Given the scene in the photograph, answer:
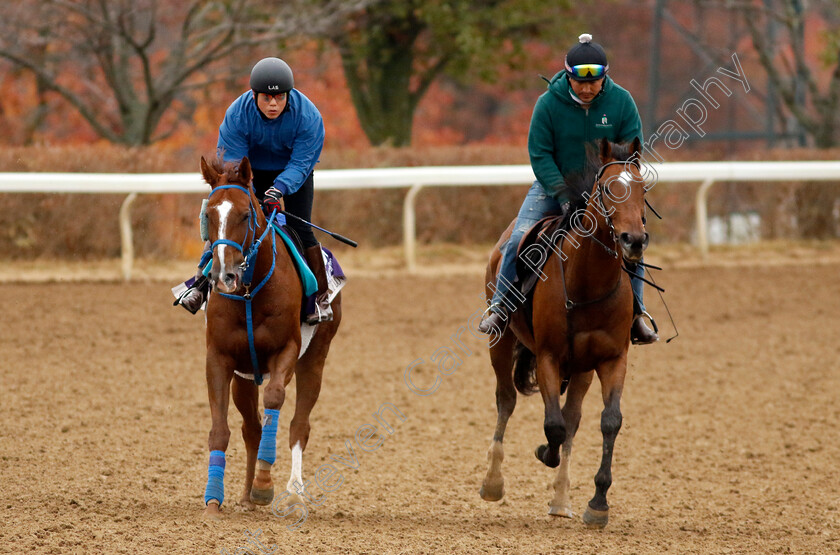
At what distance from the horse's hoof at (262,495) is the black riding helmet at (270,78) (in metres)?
2.41

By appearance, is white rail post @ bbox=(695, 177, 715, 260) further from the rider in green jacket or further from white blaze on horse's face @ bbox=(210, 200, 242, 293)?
white blaze on horse's face @ bbox=(210, 200, 242, 293)

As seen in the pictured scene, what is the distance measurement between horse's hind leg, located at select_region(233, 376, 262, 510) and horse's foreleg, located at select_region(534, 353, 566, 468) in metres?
1.79

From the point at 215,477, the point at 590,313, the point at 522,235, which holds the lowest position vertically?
the point at 215,477

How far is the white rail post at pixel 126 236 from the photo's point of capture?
12.8 meters

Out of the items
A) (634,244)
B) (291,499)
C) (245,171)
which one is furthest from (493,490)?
(245,171)

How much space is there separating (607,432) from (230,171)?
260 cm

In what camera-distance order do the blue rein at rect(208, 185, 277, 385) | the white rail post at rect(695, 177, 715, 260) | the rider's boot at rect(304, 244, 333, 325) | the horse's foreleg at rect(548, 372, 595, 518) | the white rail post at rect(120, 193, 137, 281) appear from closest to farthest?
the blue rein at rect(208, 185, 277, 385)
the horse's foreleg at rect(548, 372, 595, 518)
the rider's boot at rect(304, 244, 333, 325)
the white rail post at rect(120, 193, 137, 281)
the white rail post at rect(695, 177, 715, 260)

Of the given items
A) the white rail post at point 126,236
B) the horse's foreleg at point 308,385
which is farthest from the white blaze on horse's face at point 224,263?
the white rail post at point 126,236

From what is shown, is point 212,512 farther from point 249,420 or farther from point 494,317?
point 494,317

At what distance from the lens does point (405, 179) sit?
13914mm

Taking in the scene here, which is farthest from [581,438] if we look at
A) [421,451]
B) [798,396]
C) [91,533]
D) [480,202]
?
[480,202]

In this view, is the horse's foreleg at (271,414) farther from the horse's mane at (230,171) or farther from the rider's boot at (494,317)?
the rider's boot at (494,317)

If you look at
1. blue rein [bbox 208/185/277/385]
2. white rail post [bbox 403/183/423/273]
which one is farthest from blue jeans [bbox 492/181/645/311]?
white rail post [bbox 403/183/423/273]

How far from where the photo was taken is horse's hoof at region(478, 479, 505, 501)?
21.5ft
